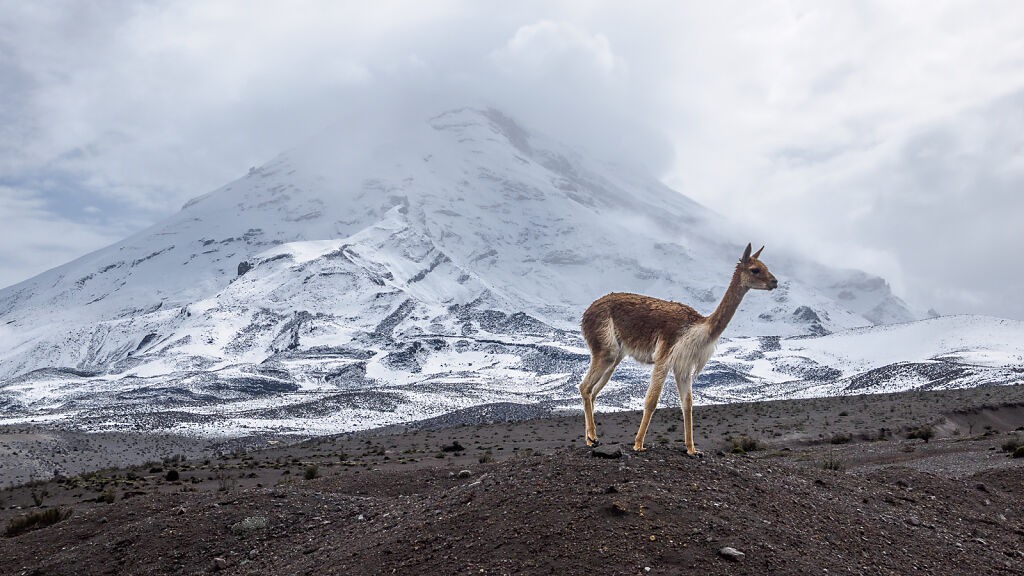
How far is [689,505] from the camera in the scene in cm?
650

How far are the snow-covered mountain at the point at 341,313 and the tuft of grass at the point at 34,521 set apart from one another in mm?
36813

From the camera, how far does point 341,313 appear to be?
388 feet

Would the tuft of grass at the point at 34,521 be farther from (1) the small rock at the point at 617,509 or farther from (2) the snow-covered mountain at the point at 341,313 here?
(2) the snow-covered mountain at the point at 341,313

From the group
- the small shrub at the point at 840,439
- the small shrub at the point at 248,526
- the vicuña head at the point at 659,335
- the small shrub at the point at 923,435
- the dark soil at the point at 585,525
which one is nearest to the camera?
the dark soil at the point at 585,525

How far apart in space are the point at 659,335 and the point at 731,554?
300cm

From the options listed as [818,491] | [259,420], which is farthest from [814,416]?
[259,420]

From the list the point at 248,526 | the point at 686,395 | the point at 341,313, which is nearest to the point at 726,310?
the point at 686,395

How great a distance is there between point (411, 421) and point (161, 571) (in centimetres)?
4460

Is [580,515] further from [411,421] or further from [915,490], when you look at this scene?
[411,421]

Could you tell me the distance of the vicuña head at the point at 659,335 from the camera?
7.82 meters

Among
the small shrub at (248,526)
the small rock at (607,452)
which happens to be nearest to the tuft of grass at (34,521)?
the small shrub at (248,526)

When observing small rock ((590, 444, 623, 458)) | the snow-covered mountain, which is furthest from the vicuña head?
the snow-covered mountain

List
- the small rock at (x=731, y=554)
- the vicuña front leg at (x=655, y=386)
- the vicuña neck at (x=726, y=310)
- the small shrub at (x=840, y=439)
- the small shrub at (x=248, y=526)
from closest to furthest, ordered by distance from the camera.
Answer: the small rock at (x=731, y=554), the vicuña front leg at (x=655, y=386), the vicuña neck at (x=726, y=310), the small shrub at (x=248, y=526), the small shrub at (x=840, y=439)

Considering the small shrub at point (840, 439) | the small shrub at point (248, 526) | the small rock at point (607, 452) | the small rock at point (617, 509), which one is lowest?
the small shrub at point (840, 439)
